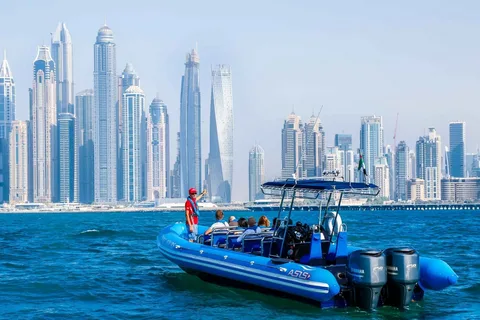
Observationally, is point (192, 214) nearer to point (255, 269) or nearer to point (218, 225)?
point (218, 225)

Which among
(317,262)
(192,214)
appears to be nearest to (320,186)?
(317,262)

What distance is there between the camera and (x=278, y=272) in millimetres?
14836

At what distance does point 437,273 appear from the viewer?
48.3 feet

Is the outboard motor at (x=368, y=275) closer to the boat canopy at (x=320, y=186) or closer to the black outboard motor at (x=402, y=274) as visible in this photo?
the black outboard motor at (x=402, y=274)

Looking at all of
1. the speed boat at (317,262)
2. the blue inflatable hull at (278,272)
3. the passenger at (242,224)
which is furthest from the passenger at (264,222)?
the blue inflatable hull at (278,272)

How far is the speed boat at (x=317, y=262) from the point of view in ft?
46.1

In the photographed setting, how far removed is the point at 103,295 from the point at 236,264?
326cm

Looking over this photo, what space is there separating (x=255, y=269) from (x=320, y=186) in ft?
6.29

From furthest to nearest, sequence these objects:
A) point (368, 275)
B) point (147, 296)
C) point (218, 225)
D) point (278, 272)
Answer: point (218, 225)
point (147, 296)
point (278, 272)
point (368, 275)

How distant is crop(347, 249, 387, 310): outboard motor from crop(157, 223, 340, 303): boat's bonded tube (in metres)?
0.39

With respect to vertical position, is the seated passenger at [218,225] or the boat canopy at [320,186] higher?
the boat canopy at [320,186]

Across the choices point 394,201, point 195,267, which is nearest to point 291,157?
point 394,201

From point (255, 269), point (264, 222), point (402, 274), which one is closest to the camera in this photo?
point (402, 274)

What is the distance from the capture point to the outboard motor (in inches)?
546
